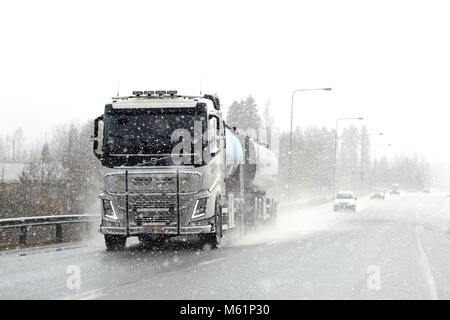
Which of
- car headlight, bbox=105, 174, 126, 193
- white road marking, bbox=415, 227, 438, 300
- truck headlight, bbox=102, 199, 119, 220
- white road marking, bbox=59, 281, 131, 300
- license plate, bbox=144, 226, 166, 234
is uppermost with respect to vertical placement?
car headlight, bbox=105, 174, 126, 193

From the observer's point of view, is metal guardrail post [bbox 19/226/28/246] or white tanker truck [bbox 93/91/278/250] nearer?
white tanker truck [bbox 93/91/278/250]

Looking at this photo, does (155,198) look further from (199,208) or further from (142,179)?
(199,208)

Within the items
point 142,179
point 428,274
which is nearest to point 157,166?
point 142,179

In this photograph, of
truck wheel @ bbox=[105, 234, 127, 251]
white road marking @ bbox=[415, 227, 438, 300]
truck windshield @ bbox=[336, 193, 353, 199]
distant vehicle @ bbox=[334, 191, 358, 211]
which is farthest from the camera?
truck windshield @ bbox=[336, 193, 353, 199]

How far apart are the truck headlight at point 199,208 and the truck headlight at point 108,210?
182 centimetres

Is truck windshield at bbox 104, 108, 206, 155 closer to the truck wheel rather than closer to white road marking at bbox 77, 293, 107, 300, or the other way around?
the truck wheel

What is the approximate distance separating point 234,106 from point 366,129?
263 feet

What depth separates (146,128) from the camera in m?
14.4

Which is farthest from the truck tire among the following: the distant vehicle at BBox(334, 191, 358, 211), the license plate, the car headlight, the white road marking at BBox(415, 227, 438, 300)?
the distant vehicle at BBox(334, 191, 358, 211)

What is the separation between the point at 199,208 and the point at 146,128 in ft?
7.40

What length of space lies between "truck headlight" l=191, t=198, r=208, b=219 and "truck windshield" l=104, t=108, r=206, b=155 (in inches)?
54.6

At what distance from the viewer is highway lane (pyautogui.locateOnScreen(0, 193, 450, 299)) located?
8789mm

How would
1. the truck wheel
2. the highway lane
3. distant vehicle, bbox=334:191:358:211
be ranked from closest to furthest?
1. the highway lane
2. the truck wheel
3. distant vehicle, bbox=334:191:358:211
